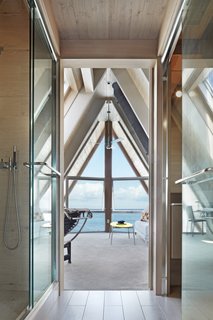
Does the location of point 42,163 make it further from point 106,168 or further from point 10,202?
point 106,168

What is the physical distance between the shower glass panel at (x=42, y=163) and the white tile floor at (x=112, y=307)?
0.21 m

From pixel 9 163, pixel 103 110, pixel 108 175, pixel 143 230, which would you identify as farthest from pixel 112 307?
pixel 108 175

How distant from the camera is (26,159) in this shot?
319cm

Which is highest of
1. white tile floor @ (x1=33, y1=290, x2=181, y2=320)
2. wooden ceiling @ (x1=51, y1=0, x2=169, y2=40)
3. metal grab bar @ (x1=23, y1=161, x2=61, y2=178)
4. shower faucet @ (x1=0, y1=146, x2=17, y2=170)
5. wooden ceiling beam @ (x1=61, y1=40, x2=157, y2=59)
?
wooden ceiling @ (x1=51, y1=0, x2=169, y2=40)

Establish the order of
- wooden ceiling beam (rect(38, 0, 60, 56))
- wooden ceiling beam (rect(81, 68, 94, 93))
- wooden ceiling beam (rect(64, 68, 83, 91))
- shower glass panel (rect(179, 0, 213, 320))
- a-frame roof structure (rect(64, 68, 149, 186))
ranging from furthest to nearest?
1. a-frame roof structure (rect(64, 68, 149, 186))
2. wooden ceiling beam (rect(81, 68, 94, 93))
3. wooden ceiling beam (rect(64, 68, 83, 91))
4. wooden ceiling beam (rect(38, 0, 60, 56))
5. shower glass panel (rect(179, 0, 213, 320))

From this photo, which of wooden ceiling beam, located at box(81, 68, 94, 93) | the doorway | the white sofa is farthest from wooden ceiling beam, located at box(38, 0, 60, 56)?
the white sofa

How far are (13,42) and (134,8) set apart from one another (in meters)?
1.17

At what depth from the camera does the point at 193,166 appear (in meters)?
2.16

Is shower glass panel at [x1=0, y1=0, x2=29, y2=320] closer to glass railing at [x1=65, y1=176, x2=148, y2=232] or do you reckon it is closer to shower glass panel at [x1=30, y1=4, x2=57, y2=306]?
shower glass panel at [x1=30, y1=4, x2=57, y2=306]

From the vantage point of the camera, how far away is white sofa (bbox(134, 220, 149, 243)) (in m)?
7.58

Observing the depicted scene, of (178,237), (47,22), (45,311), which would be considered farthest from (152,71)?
(45,311)

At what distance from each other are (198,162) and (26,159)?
166cm

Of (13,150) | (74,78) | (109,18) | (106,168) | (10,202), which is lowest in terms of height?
(10,202)

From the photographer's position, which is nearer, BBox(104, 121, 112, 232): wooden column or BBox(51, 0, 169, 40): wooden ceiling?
BBox(51, 0, 169, 40): wooden ceiling
